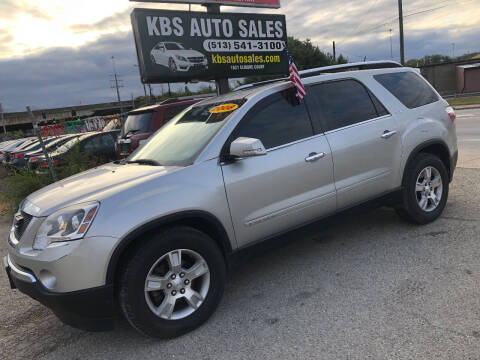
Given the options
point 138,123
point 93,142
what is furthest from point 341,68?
point 93,142

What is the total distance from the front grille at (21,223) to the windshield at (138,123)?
543 cm

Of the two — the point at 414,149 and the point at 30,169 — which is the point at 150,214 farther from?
the point at 30,169

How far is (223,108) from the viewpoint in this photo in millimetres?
3682

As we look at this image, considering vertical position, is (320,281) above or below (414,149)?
below

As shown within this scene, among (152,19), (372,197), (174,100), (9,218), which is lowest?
(9,218)

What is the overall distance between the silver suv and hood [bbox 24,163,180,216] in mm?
18

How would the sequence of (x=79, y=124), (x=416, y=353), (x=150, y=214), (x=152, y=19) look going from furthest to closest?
(x=79, y=124)
(x=152, y=19)
(x=150, y=214)
(x=416, y=353)

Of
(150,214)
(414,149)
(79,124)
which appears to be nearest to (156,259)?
(150,214)

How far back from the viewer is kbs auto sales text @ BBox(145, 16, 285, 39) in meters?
8.00

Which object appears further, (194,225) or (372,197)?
(372,197)

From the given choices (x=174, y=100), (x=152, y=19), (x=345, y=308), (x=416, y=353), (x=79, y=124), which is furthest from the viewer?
(x=79, y=124)

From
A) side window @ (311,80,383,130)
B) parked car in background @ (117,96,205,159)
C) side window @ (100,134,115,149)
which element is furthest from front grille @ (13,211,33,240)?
side window @ (100,134,115,149)

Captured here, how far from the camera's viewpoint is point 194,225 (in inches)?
124

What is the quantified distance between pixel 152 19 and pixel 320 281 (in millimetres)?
6390
